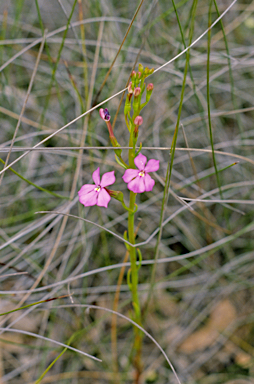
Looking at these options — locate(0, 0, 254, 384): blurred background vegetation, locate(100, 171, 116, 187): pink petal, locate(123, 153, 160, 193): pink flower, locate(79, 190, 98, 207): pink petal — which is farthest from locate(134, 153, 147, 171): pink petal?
locate(0, 0, 254, 384): blurred background vegetation

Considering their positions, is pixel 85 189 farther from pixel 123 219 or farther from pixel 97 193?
pixel 123 219

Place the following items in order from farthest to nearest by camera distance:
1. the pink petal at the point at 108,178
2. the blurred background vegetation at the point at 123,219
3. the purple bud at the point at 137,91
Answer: the blurred background vegetation at the point at 123,219 → the pink petal at the point at 108,178 → the purple bud at the point at 137,91

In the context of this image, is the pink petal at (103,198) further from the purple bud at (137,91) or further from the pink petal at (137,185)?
the purple bud at (137,91)

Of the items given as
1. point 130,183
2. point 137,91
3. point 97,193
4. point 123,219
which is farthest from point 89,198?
point 123,219

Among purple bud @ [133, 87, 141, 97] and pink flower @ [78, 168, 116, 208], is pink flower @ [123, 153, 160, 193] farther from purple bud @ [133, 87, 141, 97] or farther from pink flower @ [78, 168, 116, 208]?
purple bud @ [133, 87, 141, 97]

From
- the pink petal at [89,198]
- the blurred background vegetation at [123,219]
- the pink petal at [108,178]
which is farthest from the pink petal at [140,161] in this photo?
the blurred background vegetation at [123,219]

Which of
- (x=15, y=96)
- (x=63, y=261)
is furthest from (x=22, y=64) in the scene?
(x=63, y=261)

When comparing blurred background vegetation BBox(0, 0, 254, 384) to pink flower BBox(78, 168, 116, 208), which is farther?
blurred background vegetation BBox(0, 0, 254, 384)

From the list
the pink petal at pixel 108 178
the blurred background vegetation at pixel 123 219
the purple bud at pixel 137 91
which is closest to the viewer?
the purple bud at pixel 137 91
